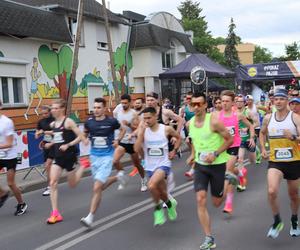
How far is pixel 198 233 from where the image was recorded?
6270mm

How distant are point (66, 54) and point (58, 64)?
0.82 metres

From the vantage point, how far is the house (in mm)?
19375

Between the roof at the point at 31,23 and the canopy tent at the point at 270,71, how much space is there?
10781 mm

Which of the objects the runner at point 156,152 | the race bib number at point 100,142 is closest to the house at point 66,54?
the race bib number at point 100,142

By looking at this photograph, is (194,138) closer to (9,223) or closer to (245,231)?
(245,231)

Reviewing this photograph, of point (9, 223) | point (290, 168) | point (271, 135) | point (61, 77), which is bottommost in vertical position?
point (9, 223)


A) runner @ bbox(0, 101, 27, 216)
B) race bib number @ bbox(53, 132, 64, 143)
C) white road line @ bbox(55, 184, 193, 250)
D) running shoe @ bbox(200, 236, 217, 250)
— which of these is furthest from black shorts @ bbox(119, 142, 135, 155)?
running shoe @ bbox(200, 236, 217, 250)

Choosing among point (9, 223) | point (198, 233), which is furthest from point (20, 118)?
point (198, 233)

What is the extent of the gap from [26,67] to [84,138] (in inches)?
551

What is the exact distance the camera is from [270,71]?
2716cm

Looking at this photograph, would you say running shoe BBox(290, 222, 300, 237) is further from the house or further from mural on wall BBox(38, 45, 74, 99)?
mural on wall BBox(38, 45, 74, 99)

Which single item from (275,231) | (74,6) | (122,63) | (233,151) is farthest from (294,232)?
(122,63)

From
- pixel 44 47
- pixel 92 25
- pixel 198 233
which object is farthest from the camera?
pixel 92 25

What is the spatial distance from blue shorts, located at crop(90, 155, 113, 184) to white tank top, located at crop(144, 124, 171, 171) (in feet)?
2.40
